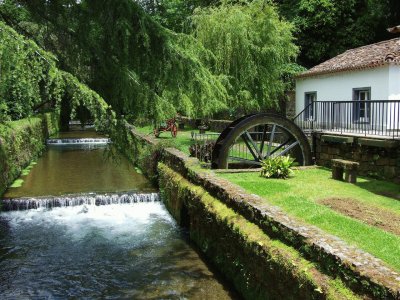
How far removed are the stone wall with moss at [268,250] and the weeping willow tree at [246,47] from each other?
935cm

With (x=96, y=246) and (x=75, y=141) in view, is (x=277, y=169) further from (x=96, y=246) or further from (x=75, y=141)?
(x=75, y=141)

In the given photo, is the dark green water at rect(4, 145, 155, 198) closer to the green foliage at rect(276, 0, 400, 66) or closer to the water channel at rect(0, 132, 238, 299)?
the water channel at rect(0, 132, 238, 299)

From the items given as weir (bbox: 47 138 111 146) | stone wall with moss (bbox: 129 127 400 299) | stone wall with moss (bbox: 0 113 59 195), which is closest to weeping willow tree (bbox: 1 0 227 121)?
stone wall with moss (bbox: 129 127 400 299)

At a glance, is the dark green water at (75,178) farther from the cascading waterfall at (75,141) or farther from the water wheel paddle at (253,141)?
the cascading waterfall at (75,141)

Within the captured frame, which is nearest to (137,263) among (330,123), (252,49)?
(330,123)

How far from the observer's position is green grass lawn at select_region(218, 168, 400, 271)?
21.3ft

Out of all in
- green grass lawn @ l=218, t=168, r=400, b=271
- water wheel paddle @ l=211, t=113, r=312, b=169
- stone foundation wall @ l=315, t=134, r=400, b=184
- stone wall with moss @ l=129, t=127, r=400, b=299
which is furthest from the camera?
water wheel paddle @ l=211, t=113, r=312, b=169

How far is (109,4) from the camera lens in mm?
6930

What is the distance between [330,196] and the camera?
9.88 m

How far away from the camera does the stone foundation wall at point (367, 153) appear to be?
11.2 metres

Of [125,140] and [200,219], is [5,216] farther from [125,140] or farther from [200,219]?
[125,140]

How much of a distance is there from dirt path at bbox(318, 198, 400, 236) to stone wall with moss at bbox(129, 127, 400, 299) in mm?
1634

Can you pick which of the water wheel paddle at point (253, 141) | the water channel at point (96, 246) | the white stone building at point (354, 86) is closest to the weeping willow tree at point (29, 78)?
the water channel at point (96, 246)

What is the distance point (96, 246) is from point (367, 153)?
24.0ft
